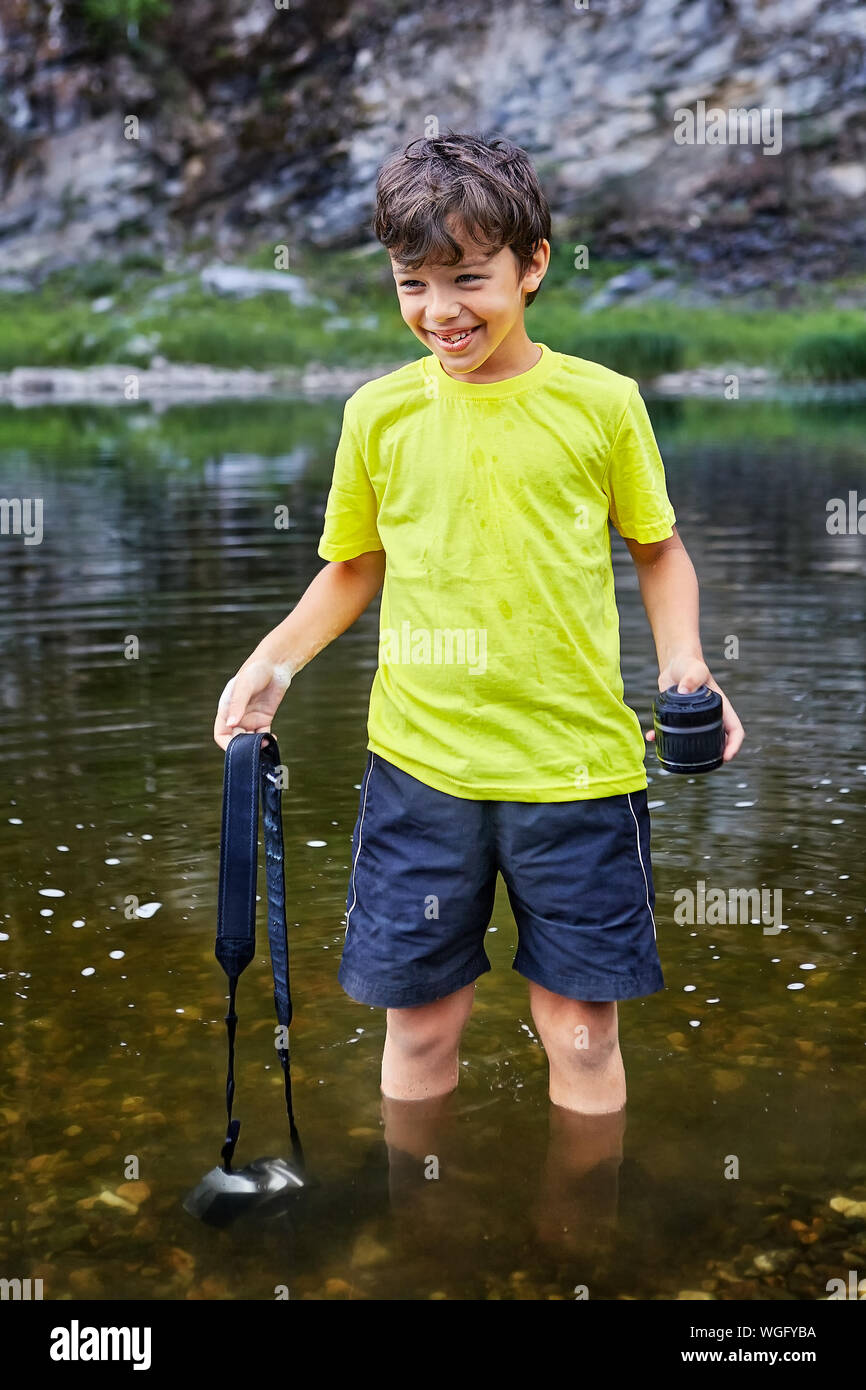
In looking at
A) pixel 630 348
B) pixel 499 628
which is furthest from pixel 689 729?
pixel 630 348

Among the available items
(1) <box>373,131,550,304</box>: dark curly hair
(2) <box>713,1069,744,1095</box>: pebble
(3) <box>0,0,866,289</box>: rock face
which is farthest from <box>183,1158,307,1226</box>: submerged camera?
(3) <box>0,0,866,289</box>: rock face

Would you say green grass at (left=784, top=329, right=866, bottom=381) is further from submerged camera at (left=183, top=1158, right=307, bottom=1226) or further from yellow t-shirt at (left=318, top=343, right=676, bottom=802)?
submerged camera at (left=183, top=1158, right=307, bottom=1226)

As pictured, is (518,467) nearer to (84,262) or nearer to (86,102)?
(84,262)

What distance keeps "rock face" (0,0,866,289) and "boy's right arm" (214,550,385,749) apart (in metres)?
43.9

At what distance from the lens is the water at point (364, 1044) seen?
284 centimetres

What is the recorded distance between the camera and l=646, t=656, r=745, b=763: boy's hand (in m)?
2.69

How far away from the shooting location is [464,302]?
2.58m

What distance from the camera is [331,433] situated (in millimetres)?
23562

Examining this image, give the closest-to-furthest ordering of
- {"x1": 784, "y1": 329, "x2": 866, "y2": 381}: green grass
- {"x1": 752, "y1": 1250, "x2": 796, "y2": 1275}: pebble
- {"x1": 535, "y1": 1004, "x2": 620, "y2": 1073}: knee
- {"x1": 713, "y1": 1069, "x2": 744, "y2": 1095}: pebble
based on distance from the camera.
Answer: {"x1": 752, "y1": 1250, "x2": 796, "y2": 1275}: pebble, {"x1": 535, "y1": 1004, "x2": 620, "y2": 1073}: knee, {"x1": 713, "y1": 1069, "x2": 744, "y2": 1095}: pebble, {"x1": 784, "y1": 329, "x2": 866, "y2": 381}: green grass

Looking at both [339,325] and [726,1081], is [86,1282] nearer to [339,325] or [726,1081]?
[726,1081]

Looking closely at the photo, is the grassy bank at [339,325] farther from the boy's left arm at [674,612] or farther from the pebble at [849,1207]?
the pebble at [849,1207]

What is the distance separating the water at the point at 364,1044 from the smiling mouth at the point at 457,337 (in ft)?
5.08

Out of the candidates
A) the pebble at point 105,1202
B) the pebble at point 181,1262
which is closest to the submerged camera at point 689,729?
the pebble at point 181,1262
